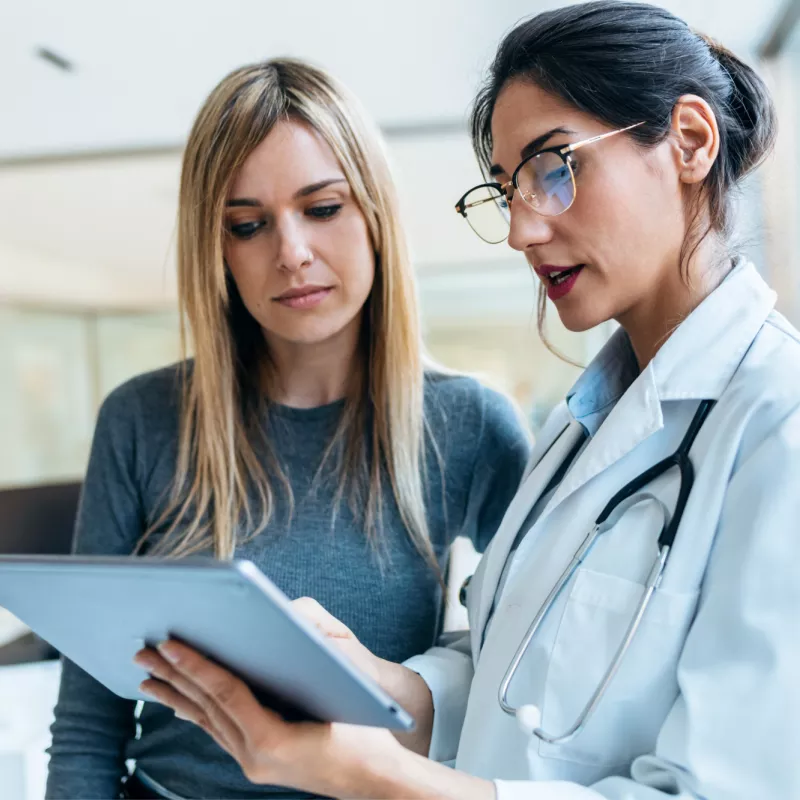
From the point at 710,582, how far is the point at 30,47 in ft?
9.58

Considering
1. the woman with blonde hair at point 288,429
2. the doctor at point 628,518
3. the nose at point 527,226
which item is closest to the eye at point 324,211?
the woman with blonde hair at point 288,429

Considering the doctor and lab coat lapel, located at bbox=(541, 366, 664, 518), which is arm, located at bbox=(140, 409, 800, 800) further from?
lab coat lapel, located at bbox=(541, 366, 664, 518)

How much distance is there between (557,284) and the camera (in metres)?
0.96

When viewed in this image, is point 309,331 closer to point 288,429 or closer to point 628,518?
point 288,429

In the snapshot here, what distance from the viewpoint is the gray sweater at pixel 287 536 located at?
3.76 feet

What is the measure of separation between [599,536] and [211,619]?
0.41 m

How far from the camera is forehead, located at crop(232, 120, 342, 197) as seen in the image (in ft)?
3.79

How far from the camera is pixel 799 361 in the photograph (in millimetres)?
768

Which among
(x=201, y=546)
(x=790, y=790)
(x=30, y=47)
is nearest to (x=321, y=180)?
(x=201, y=546)

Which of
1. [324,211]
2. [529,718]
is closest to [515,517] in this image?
[529,718]

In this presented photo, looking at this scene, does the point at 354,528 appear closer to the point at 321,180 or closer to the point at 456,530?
the point at 456,530

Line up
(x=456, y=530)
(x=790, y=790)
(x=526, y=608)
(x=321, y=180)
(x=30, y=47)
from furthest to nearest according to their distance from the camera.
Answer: (x=30, y=47) → (x=456, y=530) → (x=321, y=180) → (x=526, y=608) → (x=790, y=790)

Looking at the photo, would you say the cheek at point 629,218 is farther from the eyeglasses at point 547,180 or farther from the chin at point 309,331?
the chin at point 309,331

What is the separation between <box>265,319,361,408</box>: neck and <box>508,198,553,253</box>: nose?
0.43 meters
